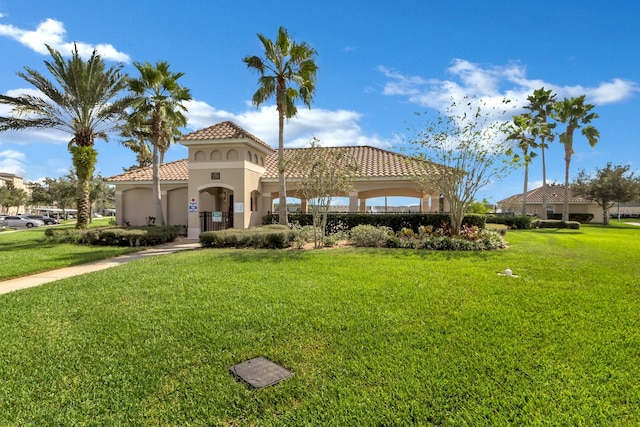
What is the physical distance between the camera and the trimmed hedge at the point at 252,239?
13.9 meters

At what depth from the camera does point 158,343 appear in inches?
182

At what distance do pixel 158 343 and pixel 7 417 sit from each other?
1.60 metres

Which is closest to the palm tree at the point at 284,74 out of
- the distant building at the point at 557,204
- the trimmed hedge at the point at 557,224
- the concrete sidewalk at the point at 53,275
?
the concrete sidewalk at the point at 53,275

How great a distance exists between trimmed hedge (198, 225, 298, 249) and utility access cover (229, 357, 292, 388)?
32.2 feet

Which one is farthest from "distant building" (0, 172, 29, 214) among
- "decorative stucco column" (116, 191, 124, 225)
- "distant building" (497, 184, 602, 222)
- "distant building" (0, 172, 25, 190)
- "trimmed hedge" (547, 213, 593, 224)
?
"trimmed hedge" (547, 213, 593, 224)

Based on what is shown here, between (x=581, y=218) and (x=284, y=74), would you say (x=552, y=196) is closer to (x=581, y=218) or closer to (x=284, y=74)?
(x=581, y=218)

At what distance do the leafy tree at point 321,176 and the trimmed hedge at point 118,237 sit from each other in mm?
7627

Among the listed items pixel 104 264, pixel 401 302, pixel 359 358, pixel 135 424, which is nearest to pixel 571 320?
pixel 401 302

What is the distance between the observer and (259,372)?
390 centimetres

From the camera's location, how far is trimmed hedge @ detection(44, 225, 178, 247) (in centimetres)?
1584

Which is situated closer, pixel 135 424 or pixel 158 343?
pixel 135 424

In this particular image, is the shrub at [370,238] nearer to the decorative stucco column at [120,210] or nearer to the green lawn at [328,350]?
the green lawn at [328,350]

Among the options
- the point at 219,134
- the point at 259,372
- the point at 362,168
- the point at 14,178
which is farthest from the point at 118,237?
the point at 14,178

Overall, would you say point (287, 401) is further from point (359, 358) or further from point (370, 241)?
point (370, 241)
